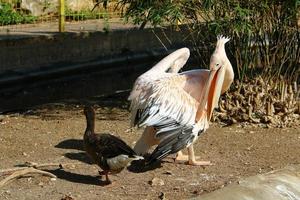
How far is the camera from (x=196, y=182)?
717cm

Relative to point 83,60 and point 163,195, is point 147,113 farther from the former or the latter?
point 83,60

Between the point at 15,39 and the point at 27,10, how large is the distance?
8.53 ft

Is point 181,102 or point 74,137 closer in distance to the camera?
point 181,102

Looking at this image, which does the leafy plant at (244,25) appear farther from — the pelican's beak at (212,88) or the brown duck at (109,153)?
the brown duck at (109,153)

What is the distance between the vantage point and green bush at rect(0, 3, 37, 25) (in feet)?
51.2

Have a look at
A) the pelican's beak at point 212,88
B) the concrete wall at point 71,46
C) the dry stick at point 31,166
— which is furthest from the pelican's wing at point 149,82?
the concrete wall at point 71,46

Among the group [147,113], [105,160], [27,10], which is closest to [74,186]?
[105,160]

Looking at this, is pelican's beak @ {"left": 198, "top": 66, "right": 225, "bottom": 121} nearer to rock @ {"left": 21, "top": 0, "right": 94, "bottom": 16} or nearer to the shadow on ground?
the shadow on ground

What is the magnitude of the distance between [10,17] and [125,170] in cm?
909

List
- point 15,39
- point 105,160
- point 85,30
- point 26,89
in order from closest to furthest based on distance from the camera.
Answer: point 105,160 → point 26,89 → point 15,39 → point 85,30

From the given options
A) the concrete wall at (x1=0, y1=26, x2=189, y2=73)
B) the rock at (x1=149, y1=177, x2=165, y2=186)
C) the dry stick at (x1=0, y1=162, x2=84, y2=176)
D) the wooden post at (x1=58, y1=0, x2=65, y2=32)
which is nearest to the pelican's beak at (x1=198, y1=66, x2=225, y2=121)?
the rock at (x1=149, y1=177, x2=165, y2=186)

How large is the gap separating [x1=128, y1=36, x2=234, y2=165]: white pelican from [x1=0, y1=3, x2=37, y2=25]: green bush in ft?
27.7

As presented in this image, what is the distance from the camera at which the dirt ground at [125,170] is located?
6816 mm

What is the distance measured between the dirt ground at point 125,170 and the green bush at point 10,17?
5704mm
